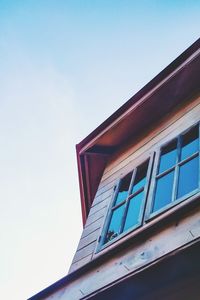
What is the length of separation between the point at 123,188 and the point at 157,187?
3.38ft

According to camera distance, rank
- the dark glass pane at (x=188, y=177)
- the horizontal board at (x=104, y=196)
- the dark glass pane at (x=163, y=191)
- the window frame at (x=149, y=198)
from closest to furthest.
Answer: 1. the window frame at (x=149, y=198)
2. the dark glass pane at (x=188, y=177)
3. the dark glass pane at (x=163, y=191)
4. the horizontal board at (x=104, y=196)

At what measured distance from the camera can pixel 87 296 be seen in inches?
93.4

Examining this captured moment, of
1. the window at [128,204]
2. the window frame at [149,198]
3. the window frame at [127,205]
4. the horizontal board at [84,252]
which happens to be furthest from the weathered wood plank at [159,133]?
the horizontal board at [84,252]

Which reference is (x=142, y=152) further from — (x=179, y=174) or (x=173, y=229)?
(x=173, y=229)

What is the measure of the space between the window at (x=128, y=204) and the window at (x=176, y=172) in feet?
0.59

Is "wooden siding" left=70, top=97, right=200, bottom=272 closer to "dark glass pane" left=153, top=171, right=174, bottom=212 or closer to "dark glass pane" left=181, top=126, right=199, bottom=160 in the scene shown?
"dark glass pane" left=181, top=126, right=199, bottom=160

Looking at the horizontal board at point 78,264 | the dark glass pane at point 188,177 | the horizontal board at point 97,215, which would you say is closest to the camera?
the dark glass pane at point 188,177

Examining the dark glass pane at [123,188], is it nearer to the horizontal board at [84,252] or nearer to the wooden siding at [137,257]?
the horizontal board at [84,252]

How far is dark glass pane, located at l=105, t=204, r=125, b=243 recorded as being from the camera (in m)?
3.83

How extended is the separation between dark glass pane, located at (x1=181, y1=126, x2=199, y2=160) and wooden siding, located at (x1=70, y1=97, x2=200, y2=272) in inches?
7.2

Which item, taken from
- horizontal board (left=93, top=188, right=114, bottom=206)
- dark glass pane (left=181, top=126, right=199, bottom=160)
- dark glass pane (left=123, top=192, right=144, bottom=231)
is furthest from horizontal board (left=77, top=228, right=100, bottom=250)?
dark glass pane (left=181, top=126, right=199, bottom=160)

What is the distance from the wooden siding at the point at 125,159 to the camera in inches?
160

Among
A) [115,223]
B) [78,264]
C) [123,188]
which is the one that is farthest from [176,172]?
[78,264]

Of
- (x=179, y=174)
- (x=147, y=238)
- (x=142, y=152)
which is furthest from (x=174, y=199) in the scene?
(x=142, y=152)
